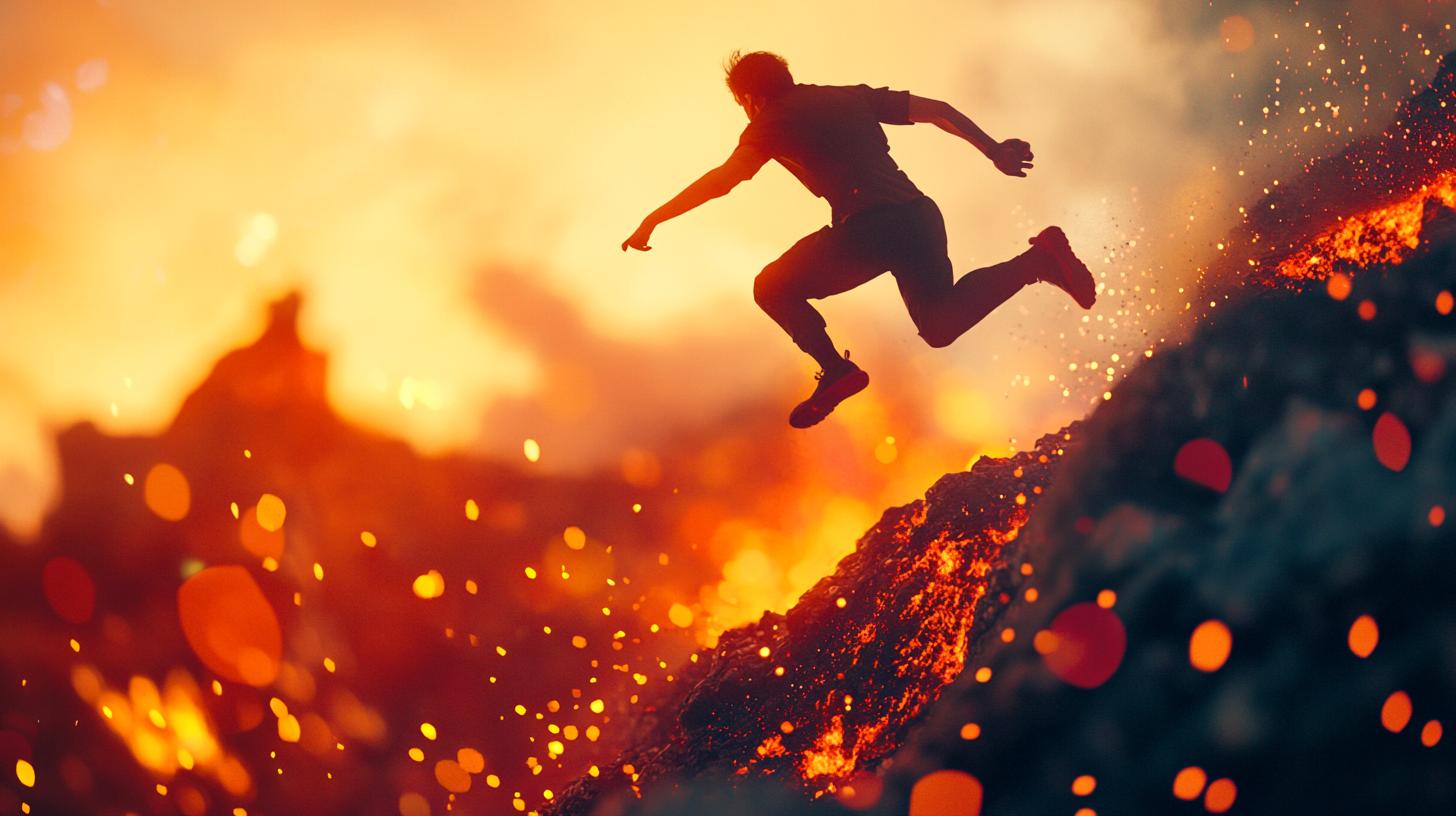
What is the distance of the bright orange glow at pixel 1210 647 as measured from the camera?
2748mm

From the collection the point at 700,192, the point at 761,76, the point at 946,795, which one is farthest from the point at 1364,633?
the point at 761,76

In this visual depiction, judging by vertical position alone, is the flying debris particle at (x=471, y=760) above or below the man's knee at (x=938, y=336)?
below

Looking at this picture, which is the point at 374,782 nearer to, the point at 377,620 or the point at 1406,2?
the point at 377,620

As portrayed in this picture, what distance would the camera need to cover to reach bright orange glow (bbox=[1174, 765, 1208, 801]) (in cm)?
265

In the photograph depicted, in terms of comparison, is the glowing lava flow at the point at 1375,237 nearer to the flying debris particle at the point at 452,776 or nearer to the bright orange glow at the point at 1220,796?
the bright orange glow at the point at 1220,796

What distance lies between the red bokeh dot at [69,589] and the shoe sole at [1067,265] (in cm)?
600

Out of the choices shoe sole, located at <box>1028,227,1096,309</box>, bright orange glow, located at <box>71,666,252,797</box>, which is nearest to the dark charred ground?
shoe sole, located at <box>1028,227,1096,309</box>

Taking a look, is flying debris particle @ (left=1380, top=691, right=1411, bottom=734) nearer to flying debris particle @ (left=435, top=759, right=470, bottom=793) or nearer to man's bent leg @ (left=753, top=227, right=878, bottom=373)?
man's bent leg @ (left=753, top=227, right=878, bottom=373)

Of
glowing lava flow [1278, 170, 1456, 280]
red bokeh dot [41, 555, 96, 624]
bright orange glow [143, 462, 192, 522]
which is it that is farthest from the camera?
red bokeh dot [41, 555, 96, 624]

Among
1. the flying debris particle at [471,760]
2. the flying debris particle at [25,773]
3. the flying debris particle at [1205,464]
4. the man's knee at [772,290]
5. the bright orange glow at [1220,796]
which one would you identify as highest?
the man's knee at [772,290]

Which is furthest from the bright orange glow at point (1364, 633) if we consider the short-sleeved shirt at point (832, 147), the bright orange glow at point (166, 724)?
the bright orange glow at point (166, 724)

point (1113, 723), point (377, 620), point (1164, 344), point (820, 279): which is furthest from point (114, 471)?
point (1164, 344)

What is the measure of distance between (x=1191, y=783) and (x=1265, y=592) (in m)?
0.78

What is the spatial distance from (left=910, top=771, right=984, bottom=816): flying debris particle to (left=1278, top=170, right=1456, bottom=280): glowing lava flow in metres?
2.74
